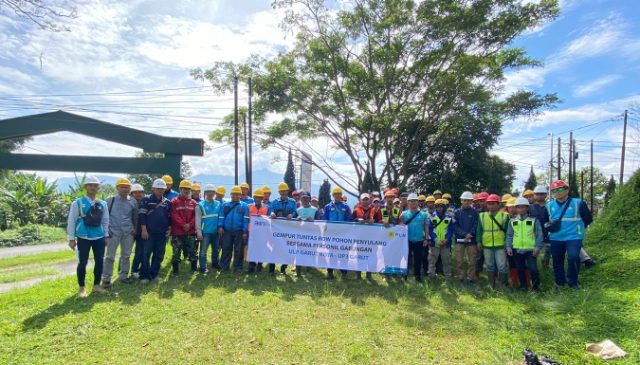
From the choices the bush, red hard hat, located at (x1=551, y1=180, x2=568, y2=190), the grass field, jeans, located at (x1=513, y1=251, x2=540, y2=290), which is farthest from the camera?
the bush

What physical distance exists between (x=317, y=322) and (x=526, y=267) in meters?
4.15

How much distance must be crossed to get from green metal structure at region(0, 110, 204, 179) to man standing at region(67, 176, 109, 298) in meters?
7.67

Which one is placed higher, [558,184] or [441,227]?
[558,184]

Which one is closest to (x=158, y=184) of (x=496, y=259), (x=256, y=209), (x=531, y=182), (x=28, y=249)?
(x=256, y=209)

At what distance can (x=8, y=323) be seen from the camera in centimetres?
523

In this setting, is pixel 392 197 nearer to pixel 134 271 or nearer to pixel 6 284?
pixel 134 271

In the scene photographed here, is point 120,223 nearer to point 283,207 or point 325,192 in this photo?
point 283,207

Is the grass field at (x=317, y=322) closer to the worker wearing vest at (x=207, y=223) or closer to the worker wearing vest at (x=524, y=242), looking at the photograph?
the worker wearing vest at (x=524, y=242)

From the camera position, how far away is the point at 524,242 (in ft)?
22.5

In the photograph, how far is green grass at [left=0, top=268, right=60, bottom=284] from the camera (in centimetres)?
874

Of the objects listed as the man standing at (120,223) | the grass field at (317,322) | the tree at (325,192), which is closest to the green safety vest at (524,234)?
the grass field at (317,322)

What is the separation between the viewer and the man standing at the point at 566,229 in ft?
21.5

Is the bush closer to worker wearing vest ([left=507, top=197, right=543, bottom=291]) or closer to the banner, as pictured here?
the banner

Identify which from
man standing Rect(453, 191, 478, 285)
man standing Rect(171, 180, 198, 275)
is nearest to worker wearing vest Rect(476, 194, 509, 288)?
man standing Rect(453, 191, 478, 285)
